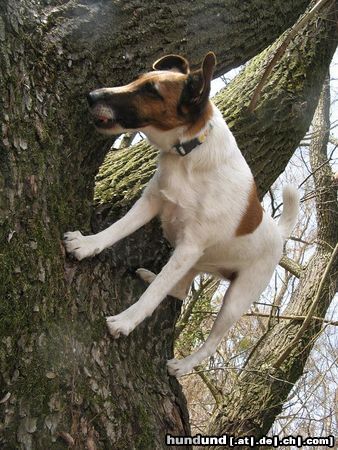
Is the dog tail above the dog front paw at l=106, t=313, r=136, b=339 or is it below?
above

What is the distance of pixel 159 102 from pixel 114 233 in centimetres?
76

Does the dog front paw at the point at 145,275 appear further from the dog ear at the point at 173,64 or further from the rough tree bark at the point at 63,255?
the dog ear at the point at 173,64

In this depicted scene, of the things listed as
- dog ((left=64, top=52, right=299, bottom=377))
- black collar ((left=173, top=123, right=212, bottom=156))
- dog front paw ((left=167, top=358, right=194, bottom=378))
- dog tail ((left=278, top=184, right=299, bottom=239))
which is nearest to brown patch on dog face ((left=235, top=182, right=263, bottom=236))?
dog ((left=64, top=52, right=299, bottom=377))

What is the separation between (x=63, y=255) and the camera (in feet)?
9.55

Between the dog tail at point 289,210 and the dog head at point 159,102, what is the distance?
1305 millimetres

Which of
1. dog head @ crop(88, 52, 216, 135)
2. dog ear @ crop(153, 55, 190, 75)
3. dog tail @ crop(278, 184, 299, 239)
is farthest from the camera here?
dog tail @ crop(278, 184, 299, 239)

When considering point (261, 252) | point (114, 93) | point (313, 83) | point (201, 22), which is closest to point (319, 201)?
point (313, 83)

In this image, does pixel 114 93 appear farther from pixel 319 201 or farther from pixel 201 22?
pixel 319 201

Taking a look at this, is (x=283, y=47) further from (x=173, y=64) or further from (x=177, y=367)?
(x=177, y=367)

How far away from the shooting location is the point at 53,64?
3002 millimetres

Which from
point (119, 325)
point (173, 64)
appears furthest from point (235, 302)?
point (173, 64)

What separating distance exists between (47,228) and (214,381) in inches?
163

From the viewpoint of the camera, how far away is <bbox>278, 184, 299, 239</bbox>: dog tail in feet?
14.4

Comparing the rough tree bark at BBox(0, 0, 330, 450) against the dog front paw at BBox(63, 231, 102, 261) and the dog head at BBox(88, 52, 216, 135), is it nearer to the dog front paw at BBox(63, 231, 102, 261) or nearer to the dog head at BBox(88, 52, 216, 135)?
the dog front paw at BBox(63, 231, 102, 261)
